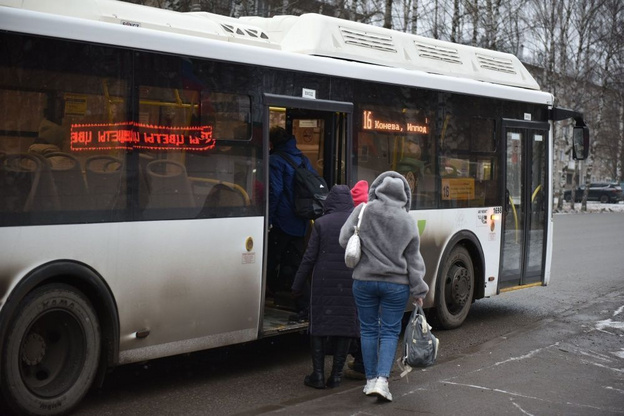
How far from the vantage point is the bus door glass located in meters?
11.7

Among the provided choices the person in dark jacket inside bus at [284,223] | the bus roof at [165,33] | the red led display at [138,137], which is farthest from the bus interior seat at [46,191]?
the person in dark jacket inside bus at [284,223]

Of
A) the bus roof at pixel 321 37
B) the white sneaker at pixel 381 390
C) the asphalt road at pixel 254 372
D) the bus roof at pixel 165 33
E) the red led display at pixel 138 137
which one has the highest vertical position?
the bus roof at pixel 321 37

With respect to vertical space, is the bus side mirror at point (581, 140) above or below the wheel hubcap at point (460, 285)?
above

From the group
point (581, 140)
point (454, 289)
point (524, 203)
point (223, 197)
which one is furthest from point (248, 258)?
point (581, 140)

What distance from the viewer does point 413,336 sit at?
7.23 metres

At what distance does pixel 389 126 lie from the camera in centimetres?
971

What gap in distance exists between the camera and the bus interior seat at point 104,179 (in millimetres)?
6660

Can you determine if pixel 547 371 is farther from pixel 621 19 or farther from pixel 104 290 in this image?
pixel 621 19

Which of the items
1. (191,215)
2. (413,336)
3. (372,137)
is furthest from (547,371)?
(191,215)

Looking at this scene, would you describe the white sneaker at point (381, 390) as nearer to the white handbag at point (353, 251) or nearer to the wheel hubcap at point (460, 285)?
the white handbag at point (353, 251)

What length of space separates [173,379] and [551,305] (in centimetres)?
680

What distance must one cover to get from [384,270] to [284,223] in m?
1.97

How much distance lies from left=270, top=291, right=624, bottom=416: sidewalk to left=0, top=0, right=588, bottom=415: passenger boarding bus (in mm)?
1174

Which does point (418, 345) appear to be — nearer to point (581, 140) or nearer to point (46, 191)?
point (46, 191)
